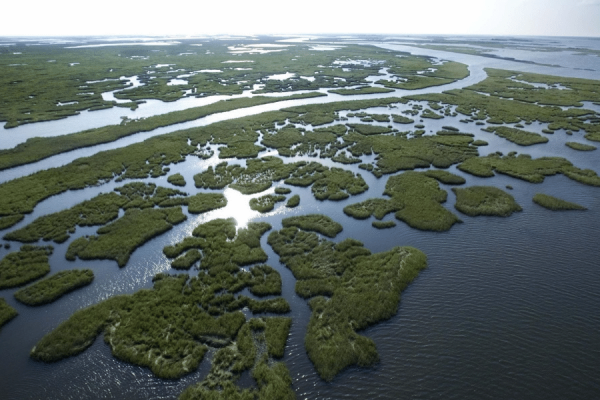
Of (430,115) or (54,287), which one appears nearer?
(54,287)

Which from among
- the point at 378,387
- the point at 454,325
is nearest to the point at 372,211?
the point at 454,325

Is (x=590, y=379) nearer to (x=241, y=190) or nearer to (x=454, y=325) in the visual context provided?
(x=454, y=325)

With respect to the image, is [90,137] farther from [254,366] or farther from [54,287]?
[254,366]

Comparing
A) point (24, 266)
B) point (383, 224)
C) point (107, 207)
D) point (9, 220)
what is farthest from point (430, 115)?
point (9, 220)

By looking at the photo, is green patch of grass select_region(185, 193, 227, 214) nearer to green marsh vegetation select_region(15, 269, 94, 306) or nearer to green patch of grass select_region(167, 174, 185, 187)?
green patch of grass select_region(167, 174, 185, 187)

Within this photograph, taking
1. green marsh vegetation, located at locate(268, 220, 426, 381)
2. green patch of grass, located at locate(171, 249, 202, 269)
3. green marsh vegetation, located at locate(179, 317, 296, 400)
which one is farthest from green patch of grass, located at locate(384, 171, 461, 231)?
green patch of grass, located at locate(171, 249, 202, 269)

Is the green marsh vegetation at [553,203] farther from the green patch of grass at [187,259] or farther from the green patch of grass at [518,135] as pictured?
the green patch of grass at [187,259]

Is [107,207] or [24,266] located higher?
[107,207]

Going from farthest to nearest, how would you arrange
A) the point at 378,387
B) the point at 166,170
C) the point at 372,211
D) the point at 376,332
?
the point at 166,170 < the point at 372,211 < the point at 376,332 < the point at 378,387
